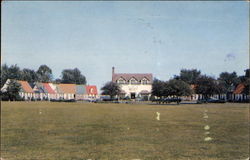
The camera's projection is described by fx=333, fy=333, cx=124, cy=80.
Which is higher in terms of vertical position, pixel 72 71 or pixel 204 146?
pixel 72 71

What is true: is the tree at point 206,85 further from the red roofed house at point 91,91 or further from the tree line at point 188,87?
the red roofed house at point 91,91

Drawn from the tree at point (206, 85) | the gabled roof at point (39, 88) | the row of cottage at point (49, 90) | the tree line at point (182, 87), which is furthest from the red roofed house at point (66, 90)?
the tree at point (206, 85)

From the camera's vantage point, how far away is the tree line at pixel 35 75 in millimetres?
86562

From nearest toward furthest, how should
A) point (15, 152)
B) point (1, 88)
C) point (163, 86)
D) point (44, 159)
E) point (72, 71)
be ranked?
point (44, 159) < point (15, 152) < point (163, 86) < point (1, 88) < point (72, 71)

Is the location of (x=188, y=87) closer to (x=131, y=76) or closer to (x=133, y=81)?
(x=133, y=81)

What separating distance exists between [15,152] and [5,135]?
449cm

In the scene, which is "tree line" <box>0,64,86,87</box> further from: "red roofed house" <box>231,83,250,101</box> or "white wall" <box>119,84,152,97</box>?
"red roofed house" <box>231,83,250,101</box>

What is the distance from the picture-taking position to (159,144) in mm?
11703

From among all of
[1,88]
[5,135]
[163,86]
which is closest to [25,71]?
[1,88]

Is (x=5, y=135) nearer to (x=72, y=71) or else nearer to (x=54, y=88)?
(x=72, y=71)

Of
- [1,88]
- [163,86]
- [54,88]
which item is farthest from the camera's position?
[54,88]

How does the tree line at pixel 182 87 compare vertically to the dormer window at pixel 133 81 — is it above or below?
below

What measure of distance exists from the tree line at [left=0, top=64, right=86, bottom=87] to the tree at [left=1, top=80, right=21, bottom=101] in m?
7.96

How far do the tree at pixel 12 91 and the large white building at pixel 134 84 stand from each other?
122ft
